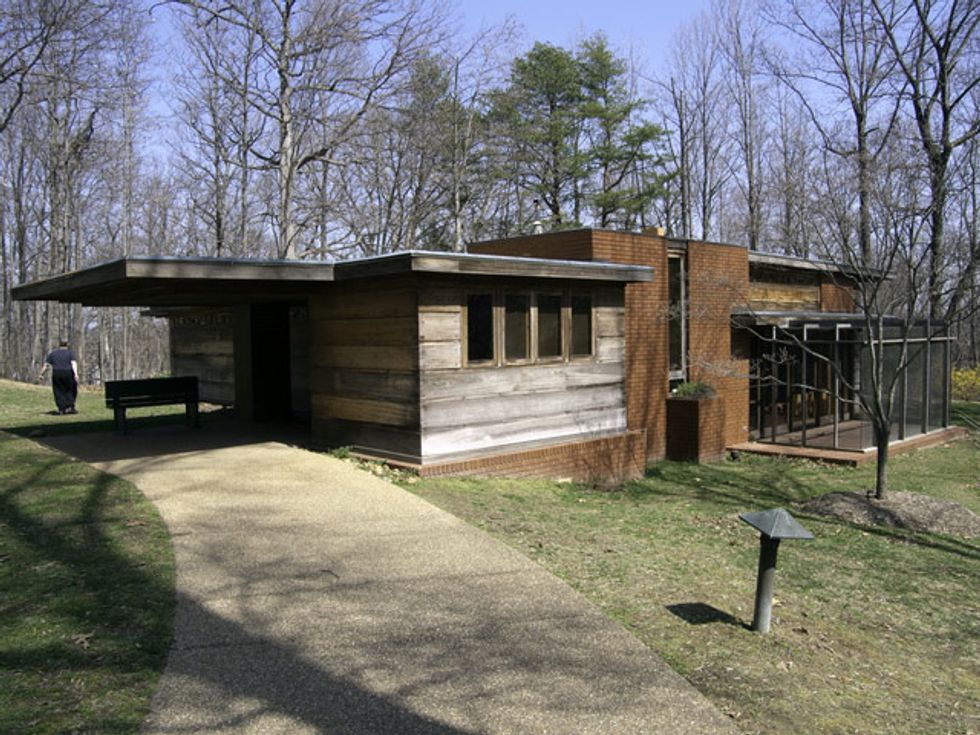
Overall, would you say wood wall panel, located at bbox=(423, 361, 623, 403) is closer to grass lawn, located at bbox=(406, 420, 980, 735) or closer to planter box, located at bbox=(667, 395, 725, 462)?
grass lawn, located at bbox=(406, 420, 980, 735)

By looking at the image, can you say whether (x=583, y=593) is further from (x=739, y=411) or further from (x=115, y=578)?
(x=739, y=411)

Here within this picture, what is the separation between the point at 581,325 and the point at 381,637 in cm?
822

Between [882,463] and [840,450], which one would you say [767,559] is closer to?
[882,463]

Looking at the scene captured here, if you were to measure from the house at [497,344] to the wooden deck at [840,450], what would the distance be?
348mm

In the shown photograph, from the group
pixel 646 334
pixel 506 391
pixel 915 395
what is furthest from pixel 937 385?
pixel 506 391

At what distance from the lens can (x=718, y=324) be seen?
54.8 ft

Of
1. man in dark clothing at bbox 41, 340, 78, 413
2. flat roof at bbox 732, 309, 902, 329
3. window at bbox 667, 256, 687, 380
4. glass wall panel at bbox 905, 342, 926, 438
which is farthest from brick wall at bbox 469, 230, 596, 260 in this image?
man in dark clothing at bbox 41, 340, 78, 413

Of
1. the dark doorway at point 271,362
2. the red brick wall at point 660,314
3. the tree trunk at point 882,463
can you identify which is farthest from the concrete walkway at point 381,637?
the red brick wall at point 660,314

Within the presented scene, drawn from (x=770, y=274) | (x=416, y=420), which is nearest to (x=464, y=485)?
(x=416, y=420)

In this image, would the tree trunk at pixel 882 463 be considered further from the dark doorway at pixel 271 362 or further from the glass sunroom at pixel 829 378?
the dark doorway at pixel 271 362

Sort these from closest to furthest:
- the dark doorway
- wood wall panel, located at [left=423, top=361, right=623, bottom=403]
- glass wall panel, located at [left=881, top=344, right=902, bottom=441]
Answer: wood wall panel, located at [left=423, top=361, right=623, bottom=403]
the dark doorway
glass wall panel, located at [left=881, top=344, right=902, bottom=441]

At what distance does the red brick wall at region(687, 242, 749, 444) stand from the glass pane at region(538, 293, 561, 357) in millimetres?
4565

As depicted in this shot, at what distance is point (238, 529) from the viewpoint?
7.59 metres

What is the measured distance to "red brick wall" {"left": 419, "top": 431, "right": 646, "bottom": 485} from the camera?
1086 cm
